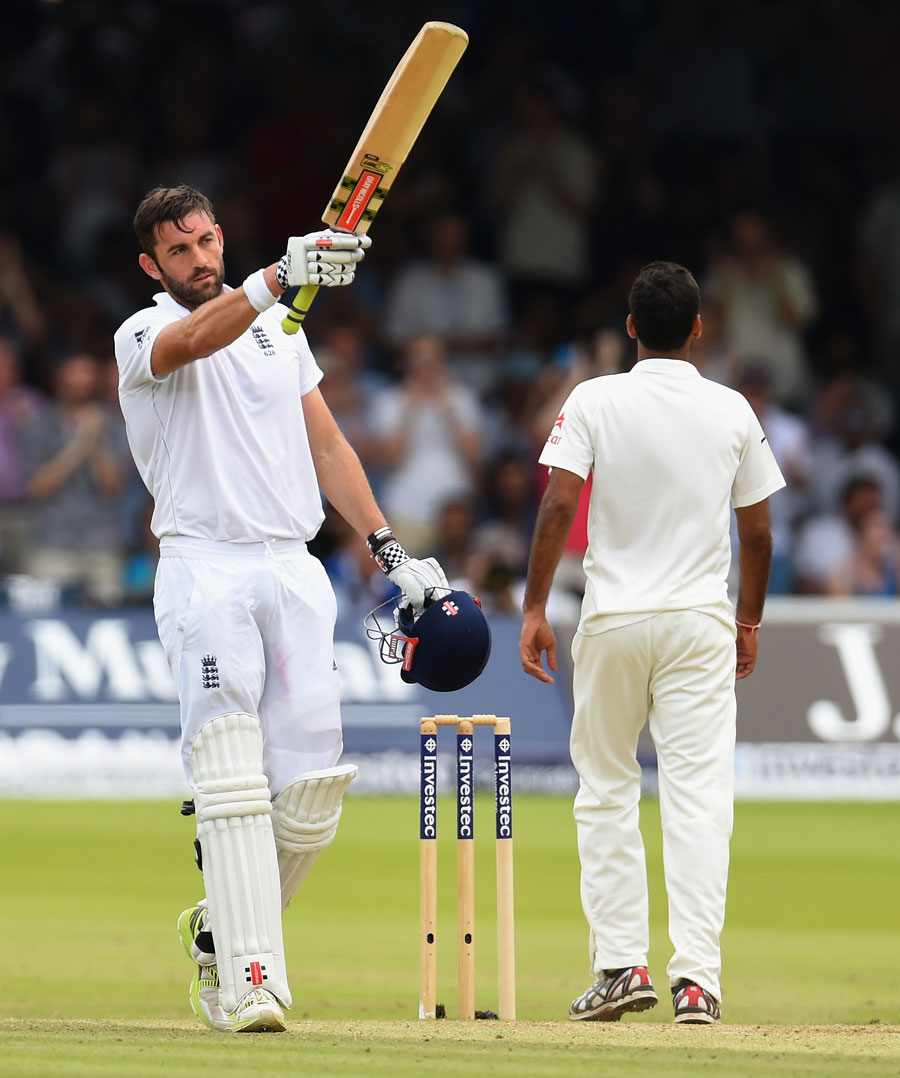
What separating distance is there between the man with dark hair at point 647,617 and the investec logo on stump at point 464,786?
26 centimetres

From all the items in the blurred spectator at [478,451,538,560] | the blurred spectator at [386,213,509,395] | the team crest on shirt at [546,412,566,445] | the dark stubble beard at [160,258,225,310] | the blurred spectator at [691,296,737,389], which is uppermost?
the blurred spectator at [386,213,509,395]

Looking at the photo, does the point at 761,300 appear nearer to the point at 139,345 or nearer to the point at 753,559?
the point at 753,559

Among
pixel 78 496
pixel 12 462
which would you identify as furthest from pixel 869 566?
pixel 12 462

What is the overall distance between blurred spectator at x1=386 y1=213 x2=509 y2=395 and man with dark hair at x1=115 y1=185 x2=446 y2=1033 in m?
8.42

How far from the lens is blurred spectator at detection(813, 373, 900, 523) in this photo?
12.6 meters

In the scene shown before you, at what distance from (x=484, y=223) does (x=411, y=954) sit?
864 centimetres

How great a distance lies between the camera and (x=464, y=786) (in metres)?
4.83

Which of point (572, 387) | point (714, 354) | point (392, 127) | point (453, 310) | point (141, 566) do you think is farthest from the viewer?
point (453, 310)

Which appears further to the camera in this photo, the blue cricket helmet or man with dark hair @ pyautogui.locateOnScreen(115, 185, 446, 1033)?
the blue cricket helmet

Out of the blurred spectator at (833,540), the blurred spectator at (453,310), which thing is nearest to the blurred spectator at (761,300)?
the blurred spectator at (833,540)

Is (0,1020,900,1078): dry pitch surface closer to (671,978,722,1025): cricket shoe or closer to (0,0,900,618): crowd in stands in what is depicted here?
(671,978,722,1025): cricket shoe

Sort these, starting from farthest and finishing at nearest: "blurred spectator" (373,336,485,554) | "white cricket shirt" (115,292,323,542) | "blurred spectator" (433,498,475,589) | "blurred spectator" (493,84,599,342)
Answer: "blurred spectator" (493,84,599,342) → "blurred spectator" (373,336,485,554) → "blurred spectator" (433,498,475,589) → "white cricket shirt" (115,292,323,542)

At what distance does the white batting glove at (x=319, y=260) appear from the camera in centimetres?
437

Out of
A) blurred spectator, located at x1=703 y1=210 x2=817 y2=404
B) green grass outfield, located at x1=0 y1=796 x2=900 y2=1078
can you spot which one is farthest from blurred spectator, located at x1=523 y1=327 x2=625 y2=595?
green grass outfield, located at x1=0 y1=796 x2=900 y2=1078
